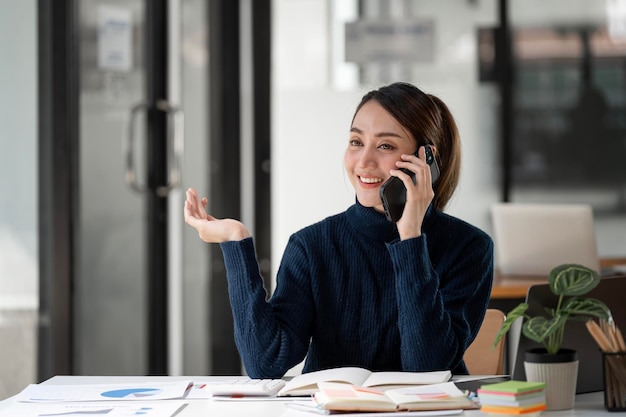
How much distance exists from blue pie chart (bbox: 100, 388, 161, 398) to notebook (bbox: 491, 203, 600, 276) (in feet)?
7.94

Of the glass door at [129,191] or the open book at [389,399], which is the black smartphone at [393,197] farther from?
the glass door at [129,191]

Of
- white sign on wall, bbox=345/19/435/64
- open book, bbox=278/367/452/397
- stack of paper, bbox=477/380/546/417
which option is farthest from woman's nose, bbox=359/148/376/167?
white sign on wall, bbox=345/19/435/64

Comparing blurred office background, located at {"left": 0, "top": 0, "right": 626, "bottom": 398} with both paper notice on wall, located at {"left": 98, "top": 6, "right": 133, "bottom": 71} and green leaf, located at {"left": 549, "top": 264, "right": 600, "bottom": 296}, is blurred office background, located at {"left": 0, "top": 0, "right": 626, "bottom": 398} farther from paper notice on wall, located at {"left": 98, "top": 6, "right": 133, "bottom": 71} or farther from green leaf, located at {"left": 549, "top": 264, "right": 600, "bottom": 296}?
green leaf, located at {"left": 549, "top": 264, "right": 600, "bottom": 296}

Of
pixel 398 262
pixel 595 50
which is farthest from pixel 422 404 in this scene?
pixel 595 50

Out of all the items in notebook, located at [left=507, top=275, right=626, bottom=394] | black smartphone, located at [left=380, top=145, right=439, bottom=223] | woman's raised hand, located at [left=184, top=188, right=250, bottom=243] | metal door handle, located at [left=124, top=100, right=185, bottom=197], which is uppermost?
metal door handle, located at [left=124, top=100, right=185, bottom=197]

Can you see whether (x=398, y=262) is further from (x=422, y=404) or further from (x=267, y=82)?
(x=267, y=82)

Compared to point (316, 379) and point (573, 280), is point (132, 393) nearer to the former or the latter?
point (316, 379)

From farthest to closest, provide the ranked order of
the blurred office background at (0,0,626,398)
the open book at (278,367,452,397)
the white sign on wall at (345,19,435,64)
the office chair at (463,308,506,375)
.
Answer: the white sign on wall at (345,19,435,64) < the blurred office background at (0,0,626,398) < the office chair at (463,308,506,375) < the open book at (278,367,452,397)

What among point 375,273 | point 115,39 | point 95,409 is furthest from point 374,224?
point 115,39

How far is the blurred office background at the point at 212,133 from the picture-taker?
3848 millimetres

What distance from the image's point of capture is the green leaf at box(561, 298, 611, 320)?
1.96m

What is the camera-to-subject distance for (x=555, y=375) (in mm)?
1942

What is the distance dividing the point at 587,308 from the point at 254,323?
0.75m

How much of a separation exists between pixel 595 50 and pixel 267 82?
192 centimetres
